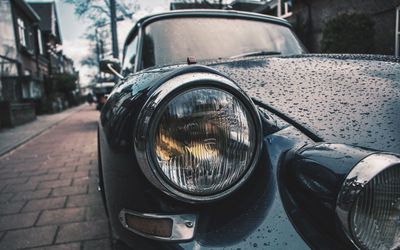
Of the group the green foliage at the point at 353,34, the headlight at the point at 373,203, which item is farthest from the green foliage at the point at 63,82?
the headlight at the point at 373,203

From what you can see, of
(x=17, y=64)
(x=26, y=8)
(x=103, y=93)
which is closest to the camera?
(x=103, y=93)

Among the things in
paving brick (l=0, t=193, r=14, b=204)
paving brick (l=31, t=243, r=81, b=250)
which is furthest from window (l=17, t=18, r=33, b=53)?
paving brick (l=31, t=243, r=81, b=250)

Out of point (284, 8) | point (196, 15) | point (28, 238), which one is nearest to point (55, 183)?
point (28, 238)

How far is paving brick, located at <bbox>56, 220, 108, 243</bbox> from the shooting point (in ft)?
7.57

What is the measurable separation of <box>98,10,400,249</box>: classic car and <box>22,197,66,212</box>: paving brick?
83.0 inches

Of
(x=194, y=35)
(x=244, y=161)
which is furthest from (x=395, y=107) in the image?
(x=194, y=35)

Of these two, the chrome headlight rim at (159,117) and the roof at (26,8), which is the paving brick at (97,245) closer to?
the chrome headlight rim at (159,117)

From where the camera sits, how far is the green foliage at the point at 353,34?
7.96m

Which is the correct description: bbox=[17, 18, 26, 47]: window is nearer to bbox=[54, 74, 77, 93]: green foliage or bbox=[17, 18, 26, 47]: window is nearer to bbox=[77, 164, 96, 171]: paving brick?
bbox=[54, 74, 77, 93]: green foliage

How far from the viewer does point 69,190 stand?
341cm

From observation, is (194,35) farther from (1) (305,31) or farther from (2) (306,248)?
(1) (305,31)

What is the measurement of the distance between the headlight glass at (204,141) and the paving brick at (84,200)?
2.32 meters

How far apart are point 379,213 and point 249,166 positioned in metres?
0.34

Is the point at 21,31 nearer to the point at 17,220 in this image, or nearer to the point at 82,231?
the point at 17,220
